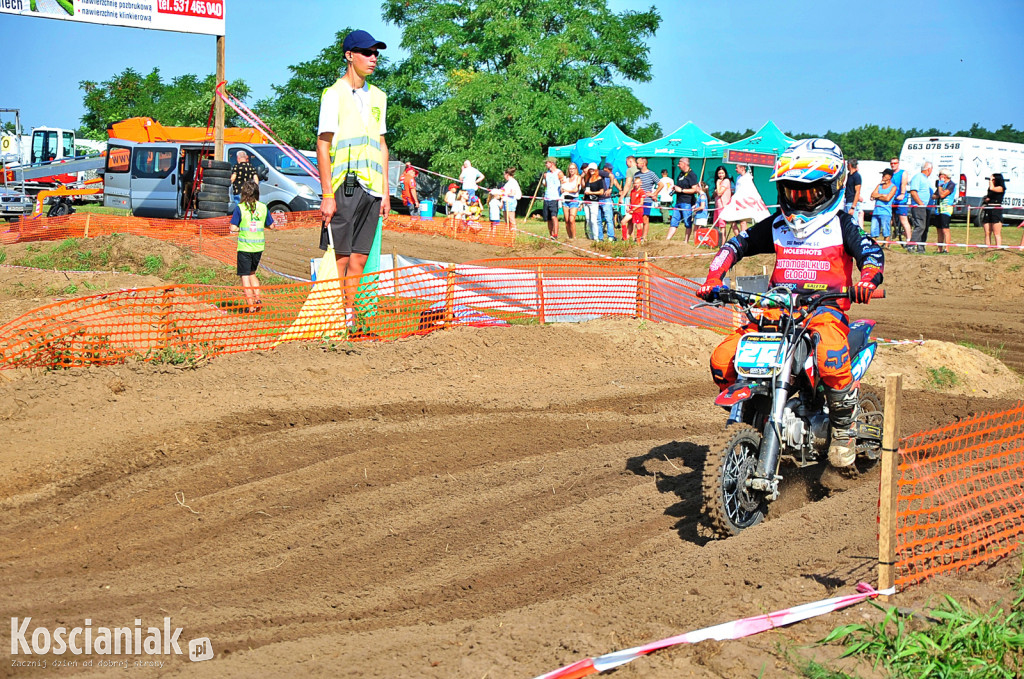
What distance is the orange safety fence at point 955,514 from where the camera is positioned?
4.73 metres

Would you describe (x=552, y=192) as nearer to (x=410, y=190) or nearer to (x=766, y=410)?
(x=410, y=190)

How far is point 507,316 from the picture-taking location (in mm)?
11711

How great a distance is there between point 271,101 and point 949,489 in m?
42.4

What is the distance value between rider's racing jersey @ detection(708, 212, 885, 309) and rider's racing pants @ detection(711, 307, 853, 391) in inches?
6.5

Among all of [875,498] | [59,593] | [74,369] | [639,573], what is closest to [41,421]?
[74,369]

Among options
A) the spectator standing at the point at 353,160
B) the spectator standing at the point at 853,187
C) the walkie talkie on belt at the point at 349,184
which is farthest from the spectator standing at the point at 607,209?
the walkie talkie on belt at the point at 349,184

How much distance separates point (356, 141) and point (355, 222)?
A: 82cm

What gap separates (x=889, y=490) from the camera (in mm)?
4281

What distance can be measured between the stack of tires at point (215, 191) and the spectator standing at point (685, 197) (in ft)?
33.4

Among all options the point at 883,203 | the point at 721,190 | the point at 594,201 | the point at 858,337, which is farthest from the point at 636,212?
the point at 858,337

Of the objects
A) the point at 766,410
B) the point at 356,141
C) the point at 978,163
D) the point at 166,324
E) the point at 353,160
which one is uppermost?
the point at 978,163

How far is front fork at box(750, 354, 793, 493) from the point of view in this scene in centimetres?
534

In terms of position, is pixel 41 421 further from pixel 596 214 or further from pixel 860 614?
pixel 596 214

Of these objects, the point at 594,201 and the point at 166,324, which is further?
the point at 594,201
